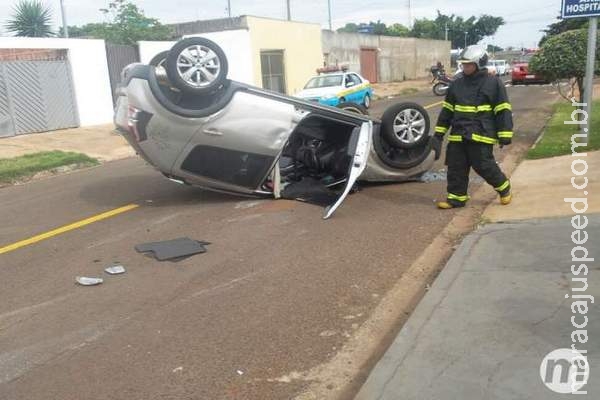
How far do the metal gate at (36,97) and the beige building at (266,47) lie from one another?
10793 millimetres

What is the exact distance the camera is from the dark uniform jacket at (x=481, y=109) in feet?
21.1

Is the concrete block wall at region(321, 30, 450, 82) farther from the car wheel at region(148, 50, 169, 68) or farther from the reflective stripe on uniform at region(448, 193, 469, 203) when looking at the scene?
the reflective stripe on uniform at region(448, 193, 469, 203)

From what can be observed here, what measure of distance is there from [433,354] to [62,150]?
1291 cm

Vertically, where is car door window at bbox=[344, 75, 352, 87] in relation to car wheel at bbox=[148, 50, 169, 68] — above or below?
below

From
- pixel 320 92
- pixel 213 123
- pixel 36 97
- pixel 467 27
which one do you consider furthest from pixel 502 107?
pixel 467 27

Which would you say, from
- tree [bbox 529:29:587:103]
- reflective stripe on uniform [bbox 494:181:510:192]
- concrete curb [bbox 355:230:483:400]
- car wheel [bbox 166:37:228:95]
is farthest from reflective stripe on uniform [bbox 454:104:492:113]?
tree [bbox 529:29:587:103]

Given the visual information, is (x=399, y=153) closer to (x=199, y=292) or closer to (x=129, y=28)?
(x=199, y=292)

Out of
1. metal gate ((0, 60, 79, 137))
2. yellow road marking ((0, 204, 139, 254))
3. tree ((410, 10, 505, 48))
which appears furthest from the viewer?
tree ((410, 10, 505, 48))

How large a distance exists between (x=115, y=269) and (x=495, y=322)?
3.20 m

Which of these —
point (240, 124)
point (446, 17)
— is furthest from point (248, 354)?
point (446, 17)

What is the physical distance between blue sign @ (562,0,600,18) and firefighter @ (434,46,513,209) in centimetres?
401

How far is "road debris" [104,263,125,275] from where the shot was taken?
17.0 feet

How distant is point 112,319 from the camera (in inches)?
166

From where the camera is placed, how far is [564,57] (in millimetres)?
11609
